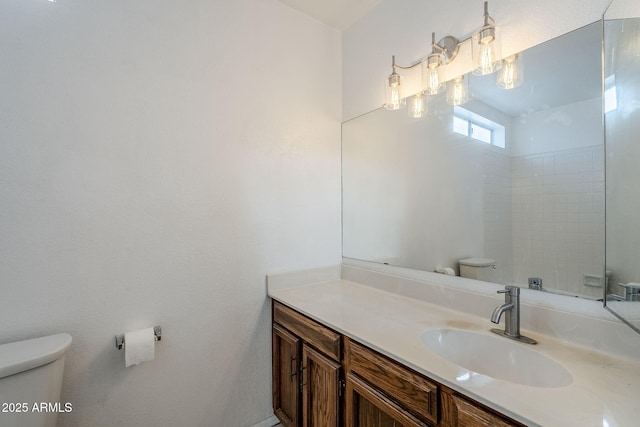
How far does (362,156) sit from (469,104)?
75 cm

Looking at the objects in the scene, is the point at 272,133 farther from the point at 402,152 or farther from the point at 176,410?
the point at 176,410

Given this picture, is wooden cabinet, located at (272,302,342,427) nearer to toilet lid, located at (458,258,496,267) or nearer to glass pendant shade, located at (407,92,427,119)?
toilet lid, located at (458,258,496,267)

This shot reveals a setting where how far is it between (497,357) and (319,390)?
2.59 feet

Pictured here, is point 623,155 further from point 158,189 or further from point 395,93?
point 158,189

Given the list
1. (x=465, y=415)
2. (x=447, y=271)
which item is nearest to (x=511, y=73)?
(x=447, y=271)

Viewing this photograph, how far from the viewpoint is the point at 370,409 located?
1077 mm

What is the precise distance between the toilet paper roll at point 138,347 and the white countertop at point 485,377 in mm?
653

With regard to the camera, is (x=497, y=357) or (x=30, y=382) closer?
(x=30, y=382)

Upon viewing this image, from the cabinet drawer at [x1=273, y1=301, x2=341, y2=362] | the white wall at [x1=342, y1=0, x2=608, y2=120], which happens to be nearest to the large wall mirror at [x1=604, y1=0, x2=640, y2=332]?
the white wall at [x1=342, y1=0, x2=608, y2=120]

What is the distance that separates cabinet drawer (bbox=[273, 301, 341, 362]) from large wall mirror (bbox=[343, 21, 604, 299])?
0.66m

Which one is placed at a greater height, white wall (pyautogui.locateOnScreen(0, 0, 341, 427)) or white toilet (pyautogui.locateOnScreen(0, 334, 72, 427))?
white wall (pyautogui.locateOnScreen(0, 0, 341, 427))

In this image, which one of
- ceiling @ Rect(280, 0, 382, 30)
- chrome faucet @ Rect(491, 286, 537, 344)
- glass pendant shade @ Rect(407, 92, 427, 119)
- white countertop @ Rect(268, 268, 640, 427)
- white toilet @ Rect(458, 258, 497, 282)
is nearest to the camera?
white countertop @ Rect(268, 268, 640, 427)

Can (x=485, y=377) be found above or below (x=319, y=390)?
above

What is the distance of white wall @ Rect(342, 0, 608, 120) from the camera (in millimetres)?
1085
